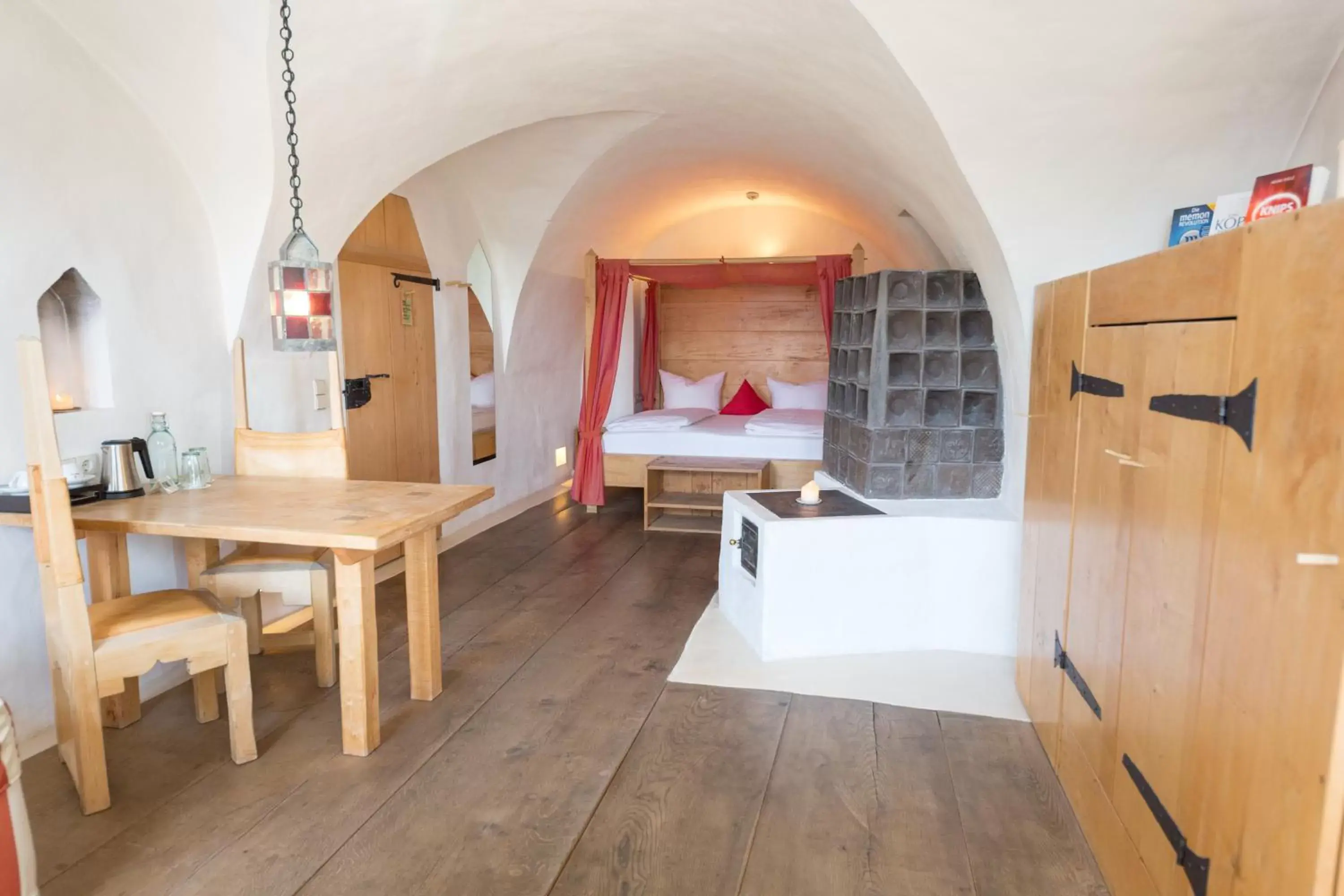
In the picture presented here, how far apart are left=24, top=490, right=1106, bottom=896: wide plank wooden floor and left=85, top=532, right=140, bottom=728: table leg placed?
6 cm

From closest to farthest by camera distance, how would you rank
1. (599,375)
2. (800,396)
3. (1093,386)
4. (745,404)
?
(1093,386) → (599,375) → (800,396) → (745,404)

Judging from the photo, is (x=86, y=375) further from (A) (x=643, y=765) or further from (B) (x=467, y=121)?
(A) (x=643, y=765)

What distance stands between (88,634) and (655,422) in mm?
3976

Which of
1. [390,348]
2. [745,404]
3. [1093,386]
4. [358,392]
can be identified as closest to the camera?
[1093,386]

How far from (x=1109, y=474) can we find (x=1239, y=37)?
1.18m

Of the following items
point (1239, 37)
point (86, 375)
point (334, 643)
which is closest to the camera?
point (1239, 37)

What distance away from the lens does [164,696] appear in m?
2.75

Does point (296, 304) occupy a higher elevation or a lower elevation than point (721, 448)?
higher

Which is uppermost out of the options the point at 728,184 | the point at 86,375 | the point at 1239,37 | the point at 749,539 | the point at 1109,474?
the point at 728,184

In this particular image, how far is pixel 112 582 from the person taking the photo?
8.09ft

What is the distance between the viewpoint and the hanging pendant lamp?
2100mm

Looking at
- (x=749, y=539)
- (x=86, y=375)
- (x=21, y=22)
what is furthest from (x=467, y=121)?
(x=749, y=539)

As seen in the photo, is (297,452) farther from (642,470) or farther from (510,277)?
(642,470)

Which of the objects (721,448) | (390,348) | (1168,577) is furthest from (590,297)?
(1168,577)
